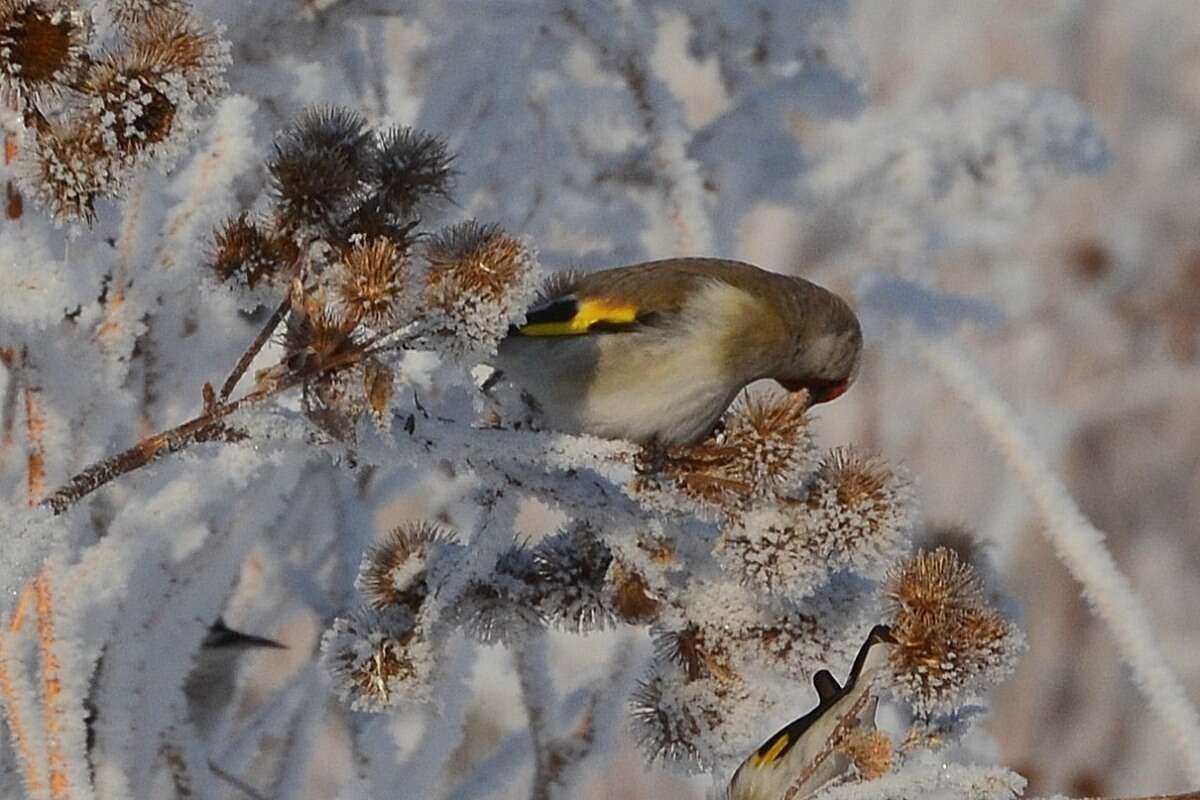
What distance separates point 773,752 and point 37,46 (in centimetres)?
104

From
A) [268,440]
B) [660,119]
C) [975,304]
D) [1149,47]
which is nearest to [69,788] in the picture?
[268,440]

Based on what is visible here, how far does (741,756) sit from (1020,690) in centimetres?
842

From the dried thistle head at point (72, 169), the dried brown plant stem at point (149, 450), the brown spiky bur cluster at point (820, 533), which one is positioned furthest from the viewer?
the brown spiky bur cluster at point (820, 533)

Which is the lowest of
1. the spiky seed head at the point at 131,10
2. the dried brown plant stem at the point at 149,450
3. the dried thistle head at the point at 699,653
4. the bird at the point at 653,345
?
the dried brown plant stem at the point at 149,450

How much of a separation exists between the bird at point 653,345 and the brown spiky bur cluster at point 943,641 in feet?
1.81

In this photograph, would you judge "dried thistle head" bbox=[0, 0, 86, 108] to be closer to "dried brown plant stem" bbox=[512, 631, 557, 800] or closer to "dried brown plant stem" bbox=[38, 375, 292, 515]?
"dried brown plant stem" bbox=[38, 375, 292, 515]

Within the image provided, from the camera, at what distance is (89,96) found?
1661mm

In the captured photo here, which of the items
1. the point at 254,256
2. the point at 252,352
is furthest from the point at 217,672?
the point at 252,352

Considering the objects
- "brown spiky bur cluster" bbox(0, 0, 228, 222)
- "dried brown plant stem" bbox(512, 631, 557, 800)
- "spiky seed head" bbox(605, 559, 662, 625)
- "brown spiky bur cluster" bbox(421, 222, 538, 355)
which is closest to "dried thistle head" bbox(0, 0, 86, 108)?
"brown spiky bur cluster" bbox(0, 0, 228, 222)

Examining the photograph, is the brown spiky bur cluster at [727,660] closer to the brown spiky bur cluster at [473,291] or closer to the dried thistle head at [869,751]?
the dried thistle head at [869,751]

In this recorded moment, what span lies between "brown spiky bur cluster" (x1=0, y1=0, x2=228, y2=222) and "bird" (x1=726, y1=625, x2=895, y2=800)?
888 millimetres

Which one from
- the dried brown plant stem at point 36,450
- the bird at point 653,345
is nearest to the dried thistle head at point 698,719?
the bird at point 653,345

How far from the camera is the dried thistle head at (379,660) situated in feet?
6.19

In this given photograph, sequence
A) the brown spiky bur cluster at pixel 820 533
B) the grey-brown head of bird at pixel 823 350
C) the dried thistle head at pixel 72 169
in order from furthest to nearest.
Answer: the grey-brown head of bird at pixel 823 350
the brown spiky bur cluster at pixel 820 533
the dried thistle head at pixel 72 169
